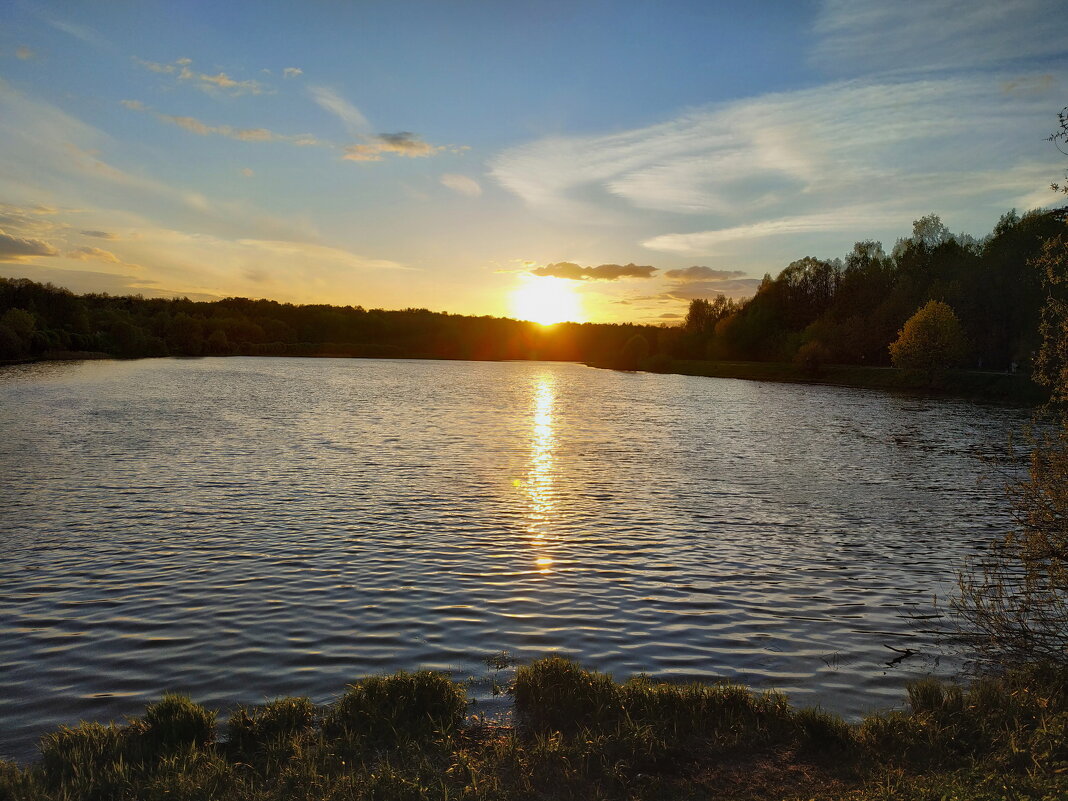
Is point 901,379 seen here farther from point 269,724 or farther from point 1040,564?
point 269,724

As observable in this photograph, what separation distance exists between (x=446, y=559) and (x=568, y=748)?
1102 cm

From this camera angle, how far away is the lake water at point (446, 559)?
482 inches

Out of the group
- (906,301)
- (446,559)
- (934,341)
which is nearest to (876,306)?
(906,301)

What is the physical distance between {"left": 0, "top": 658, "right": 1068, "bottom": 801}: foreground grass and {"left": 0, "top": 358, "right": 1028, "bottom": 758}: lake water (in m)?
1.11

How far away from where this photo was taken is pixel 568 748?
28.1 feet

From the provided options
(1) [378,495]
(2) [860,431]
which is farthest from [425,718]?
(2) [860,431]

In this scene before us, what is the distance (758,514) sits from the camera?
87.1ft

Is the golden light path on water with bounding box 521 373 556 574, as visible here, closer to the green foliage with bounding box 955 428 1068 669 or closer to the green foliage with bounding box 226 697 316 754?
the green foliage with bounding box 226 697 316 754

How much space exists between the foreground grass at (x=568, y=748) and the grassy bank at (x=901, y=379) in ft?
300

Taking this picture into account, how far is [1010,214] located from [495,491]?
484 feet

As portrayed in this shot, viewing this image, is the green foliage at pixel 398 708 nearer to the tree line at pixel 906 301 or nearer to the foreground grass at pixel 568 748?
the foreground grass at pixel 568 748

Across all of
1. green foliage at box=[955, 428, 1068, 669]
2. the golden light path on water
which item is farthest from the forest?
green foliage at box=[955, 428, 1068, 669]

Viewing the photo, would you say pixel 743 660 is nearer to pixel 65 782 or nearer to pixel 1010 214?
pixel 65 782

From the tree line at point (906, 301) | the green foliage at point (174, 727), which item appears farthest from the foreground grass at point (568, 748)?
the tree line at point (906, 301)
